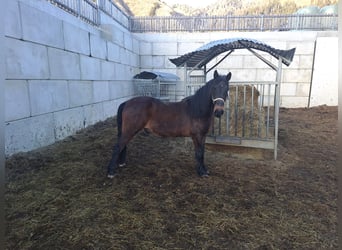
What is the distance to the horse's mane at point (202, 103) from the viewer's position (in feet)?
10.00

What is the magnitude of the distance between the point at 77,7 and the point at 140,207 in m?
4.68

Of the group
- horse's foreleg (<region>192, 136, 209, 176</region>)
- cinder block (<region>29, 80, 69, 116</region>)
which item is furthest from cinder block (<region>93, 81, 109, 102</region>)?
horse's foreleg (<region>192, 136, 209, 176</region>)

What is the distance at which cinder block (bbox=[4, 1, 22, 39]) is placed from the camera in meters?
3.06

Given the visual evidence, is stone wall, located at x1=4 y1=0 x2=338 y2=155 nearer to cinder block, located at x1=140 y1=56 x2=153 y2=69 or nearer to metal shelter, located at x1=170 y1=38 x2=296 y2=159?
cinder block, located at x1=140 y1=56 x2=153 y2=69

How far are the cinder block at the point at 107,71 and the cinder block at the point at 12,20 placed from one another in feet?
8.73

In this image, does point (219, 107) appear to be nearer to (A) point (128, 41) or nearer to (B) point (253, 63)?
(A) point (128, 41)

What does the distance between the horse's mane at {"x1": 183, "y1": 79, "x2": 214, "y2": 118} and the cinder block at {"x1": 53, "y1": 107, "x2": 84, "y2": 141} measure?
2547 millimetres

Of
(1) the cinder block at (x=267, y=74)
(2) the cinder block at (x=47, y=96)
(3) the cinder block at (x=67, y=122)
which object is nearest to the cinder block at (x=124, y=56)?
(3) the cinder block at (x=67, y=122)

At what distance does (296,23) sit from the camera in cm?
922

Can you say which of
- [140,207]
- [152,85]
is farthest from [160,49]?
[140,207]

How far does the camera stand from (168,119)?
324cm

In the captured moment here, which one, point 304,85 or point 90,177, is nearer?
point 90,177

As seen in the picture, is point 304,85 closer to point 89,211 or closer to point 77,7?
point 77,7

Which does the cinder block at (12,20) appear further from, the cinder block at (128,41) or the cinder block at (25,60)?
the cinder block at (128,41)
